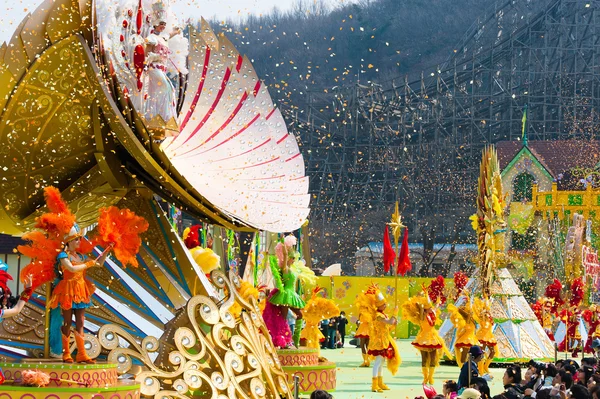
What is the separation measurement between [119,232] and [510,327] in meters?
14.0

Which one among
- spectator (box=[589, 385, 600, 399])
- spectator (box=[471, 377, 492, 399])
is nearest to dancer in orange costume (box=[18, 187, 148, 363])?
spectator (box=[471, 377, 492, 399])

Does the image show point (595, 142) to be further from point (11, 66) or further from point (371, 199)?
point (11, 66)

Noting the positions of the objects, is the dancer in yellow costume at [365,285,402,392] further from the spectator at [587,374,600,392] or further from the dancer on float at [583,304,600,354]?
the dancer on float at [583,304,600,354]

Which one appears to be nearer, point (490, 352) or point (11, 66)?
point (11, 66)

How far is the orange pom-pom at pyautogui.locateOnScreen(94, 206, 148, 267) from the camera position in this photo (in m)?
8.08

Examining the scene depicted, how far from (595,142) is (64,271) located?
47254mm

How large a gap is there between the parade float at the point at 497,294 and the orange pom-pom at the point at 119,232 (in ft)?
43.4

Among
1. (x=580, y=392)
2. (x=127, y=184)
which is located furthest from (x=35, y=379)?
(x=580, y=392)

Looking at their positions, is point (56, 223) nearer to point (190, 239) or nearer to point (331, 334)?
point (190, 239)

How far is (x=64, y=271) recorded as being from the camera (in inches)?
319

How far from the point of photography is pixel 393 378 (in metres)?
17.8

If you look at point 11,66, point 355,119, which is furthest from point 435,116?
point 11,66

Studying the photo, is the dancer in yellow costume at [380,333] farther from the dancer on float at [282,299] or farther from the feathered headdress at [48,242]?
the feathered headdress at [48,242]

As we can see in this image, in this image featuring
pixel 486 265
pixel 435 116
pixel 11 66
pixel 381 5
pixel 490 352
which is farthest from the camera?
pixel 381 5
